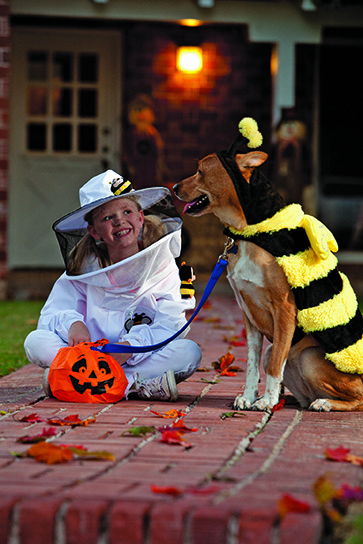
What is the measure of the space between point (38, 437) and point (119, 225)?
57.5 inches

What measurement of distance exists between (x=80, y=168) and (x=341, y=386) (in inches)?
314

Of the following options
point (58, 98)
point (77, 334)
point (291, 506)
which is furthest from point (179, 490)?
point (58, 98)

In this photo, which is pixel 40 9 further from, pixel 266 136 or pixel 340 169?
pixel 340 169

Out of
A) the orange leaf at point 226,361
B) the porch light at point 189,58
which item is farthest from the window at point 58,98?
the orange leaf at point 226,361

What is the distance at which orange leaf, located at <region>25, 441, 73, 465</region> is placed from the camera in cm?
257

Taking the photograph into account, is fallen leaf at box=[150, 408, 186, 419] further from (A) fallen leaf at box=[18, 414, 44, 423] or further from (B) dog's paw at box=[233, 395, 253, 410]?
(A) fallen leaf at box=[18, 414, 44, 423]

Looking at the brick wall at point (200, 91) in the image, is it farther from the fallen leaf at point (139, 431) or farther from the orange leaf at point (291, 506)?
the orange leaf at point (291, 506)

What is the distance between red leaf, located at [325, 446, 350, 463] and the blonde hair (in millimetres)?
1744

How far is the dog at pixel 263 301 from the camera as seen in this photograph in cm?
345

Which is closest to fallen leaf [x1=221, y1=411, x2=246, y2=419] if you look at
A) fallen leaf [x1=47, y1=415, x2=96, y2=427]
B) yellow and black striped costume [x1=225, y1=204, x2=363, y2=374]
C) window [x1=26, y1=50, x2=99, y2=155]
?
yellow and black striped costume [x1=225, y1=204, x2=363, y2=374]

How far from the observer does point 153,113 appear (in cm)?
1134

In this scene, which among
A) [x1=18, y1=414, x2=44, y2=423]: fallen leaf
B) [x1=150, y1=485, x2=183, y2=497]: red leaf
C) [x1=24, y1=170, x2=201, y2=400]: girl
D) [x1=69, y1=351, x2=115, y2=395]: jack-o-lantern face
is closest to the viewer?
[x1=150, y1=485, x2=183, y2=497]: red leaf

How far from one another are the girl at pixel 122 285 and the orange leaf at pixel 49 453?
120 centimetres

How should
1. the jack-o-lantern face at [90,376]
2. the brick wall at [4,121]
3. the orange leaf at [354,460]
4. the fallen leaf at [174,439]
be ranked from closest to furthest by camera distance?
the orange leaf at [354,460] → the fallen leaf at [174,439] → the jack-o-lantern face at [90,376] → the brick wall at [4,121]
